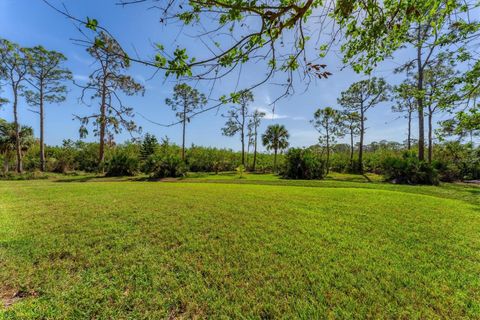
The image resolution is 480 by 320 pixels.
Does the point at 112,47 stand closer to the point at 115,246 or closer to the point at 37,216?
the point at 115,246

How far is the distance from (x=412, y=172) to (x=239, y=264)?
12151mm

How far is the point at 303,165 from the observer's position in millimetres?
14641

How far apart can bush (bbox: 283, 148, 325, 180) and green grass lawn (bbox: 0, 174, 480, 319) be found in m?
9.82

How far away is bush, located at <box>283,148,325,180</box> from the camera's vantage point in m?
14.5

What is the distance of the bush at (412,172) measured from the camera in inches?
401

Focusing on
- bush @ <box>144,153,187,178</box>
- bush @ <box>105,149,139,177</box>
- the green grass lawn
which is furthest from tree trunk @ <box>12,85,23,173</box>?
the green grass lawn

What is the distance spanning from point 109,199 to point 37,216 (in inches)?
→ 67.4

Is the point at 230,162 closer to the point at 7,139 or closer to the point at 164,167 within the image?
the point at 164,167

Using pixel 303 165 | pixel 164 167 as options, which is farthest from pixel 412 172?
pixel 164 167

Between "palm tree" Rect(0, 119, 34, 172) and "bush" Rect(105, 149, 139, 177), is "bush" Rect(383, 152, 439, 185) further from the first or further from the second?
"palm tree" Rect(0, 119, 34, 172)

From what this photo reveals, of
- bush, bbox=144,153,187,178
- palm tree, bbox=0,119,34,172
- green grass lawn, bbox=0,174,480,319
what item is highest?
palm tree, bbox=0,119,34,172

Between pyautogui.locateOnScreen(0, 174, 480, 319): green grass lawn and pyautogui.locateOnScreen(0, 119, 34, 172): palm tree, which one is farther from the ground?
pyautogui.locateOnScreen(0, 119, 34, 172): palm tree

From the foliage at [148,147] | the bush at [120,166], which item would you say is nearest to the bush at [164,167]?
the bush at [120,166]

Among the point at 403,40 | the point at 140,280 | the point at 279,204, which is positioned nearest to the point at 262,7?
the point at 403,40
